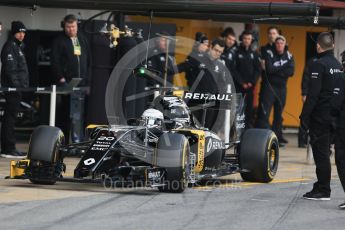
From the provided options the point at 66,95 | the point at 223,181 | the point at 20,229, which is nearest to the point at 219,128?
the point at 66,95

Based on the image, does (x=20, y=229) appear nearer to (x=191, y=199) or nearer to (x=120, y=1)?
(x=191, y=199)

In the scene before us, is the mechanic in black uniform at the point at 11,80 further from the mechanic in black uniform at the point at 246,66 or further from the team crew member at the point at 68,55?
the mechanic in black uniform at the point at 246,66

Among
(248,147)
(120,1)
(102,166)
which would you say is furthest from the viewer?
(120,1)

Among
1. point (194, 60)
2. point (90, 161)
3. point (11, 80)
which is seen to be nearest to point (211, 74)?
point (194, 60)

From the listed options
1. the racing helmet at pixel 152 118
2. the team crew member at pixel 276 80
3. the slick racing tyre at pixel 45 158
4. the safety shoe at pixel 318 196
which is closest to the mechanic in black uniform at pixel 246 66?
the team crew member at pixel 276 80

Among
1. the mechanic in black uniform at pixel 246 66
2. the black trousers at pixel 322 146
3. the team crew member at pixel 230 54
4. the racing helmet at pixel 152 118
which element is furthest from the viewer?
the mechanic in black uniform at pixel 246 66

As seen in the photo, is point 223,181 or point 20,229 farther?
point 223,181

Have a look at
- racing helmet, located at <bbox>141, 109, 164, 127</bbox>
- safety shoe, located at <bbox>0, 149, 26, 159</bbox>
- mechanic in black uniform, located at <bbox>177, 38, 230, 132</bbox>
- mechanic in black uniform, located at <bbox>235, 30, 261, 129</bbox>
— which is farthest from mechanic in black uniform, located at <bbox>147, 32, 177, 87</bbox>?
racing helmet, located at <bbox>141, 109, 164, 127</bbox>

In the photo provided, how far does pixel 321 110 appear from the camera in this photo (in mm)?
11789

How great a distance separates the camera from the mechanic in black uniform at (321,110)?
1173cm

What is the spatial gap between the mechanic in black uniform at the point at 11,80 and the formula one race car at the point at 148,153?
3343mm

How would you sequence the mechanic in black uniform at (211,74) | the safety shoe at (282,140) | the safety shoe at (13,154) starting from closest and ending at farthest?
the safety shoe at (13,154) < the mechanic in black uniform at (211,74) < the safety shoe at (282,140)

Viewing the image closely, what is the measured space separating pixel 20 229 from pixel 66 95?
8.11 m

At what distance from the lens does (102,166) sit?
11.7m
